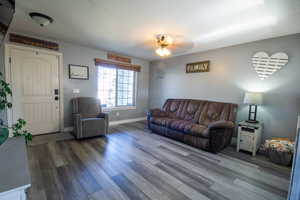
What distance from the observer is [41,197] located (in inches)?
58.4

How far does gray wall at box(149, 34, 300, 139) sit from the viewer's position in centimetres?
254

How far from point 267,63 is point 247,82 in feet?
1.65

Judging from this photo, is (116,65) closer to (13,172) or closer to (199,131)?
(199,131)

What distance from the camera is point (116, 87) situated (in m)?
4.60

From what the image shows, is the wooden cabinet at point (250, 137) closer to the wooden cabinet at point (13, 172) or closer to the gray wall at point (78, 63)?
the wooden cabinet at point (13, 172)

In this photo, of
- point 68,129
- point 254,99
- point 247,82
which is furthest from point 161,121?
point 68,129

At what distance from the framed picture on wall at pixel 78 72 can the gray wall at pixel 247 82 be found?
8.92ft

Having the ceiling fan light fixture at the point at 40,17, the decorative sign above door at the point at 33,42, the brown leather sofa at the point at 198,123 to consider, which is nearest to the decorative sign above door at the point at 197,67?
the brown leather sofa at the point at 198,123

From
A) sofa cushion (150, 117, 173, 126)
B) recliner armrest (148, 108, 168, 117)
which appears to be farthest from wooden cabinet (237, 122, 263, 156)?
recliner armrest (148, 108, 168, 117)

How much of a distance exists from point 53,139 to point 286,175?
445 cm

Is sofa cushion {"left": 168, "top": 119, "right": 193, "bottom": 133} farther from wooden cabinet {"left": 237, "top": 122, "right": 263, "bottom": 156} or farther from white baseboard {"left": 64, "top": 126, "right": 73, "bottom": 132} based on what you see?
white baseboard {"left": 64, "top": 126, "right": 73, "bottom": 132}

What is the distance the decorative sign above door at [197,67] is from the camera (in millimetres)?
3723

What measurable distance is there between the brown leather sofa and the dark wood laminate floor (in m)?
0.24

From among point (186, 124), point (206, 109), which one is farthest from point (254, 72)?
point (186, 124)
